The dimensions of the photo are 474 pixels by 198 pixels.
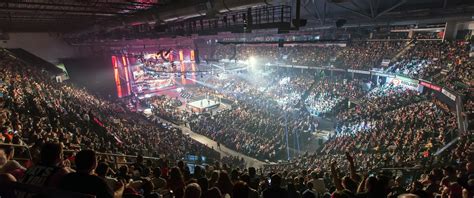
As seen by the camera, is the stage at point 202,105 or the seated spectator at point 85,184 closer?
the seated spectator at point 85,184

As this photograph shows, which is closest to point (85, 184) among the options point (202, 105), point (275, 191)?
point (275, 191)

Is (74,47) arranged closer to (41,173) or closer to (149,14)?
(149,14)

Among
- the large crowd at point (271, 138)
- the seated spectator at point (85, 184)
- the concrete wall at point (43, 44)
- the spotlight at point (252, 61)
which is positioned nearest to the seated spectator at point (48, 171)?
the large crowd at point (271, 138)

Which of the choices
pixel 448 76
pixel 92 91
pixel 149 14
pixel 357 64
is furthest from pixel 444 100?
pixel 92 91

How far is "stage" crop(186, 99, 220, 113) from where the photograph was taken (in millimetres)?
28967

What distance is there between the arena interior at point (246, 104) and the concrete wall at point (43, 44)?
14 cm

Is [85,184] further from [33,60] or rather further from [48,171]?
[33,60]

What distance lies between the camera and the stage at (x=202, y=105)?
95.0 feet

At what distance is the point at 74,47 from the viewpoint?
2988cm

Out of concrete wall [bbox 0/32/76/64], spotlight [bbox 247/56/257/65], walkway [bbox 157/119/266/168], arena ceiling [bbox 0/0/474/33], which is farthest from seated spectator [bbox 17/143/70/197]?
spotlight [bbox 247/56/257/65]

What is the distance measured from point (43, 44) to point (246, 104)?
2020cm

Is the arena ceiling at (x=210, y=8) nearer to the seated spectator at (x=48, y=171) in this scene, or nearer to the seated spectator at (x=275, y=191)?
the seated spectator at (x=275, y=191)

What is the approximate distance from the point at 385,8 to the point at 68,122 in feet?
48.3

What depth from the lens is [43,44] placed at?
86.4 ft
